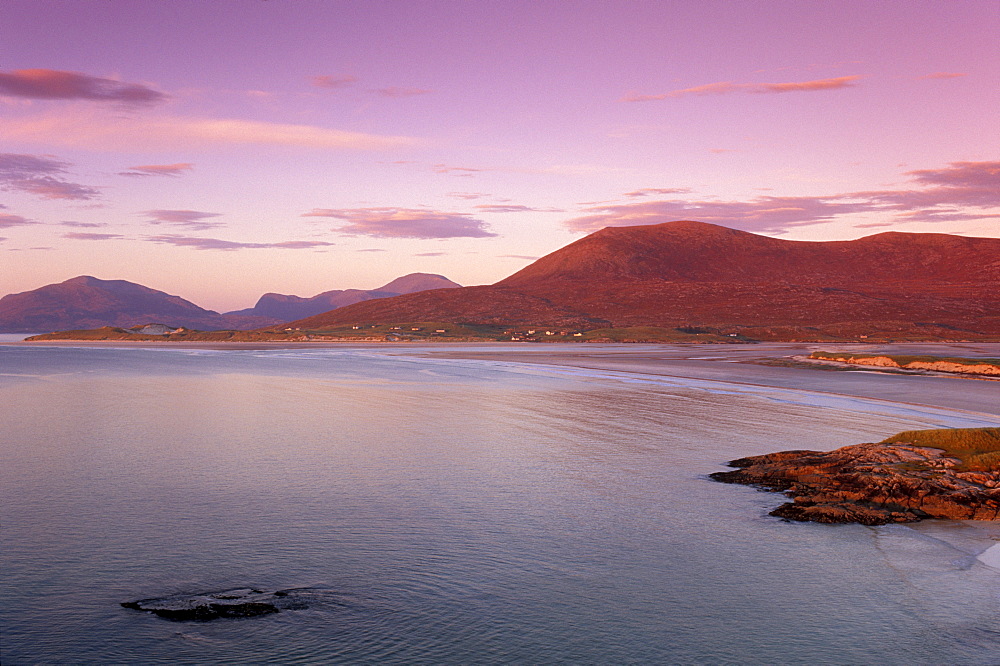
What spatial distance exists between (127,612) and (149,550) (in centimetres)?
371

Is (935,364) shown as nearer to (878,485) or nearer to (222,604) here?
(878,485)

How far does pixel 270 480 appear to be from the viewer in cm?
2355

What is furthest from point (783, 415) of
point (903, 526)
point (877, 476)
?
point (903, 526)

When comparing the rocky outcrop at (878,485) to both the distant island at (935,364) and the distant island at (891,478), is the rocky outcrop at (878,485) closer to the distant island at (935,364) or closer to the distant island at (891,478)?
the distant island at (891,478)

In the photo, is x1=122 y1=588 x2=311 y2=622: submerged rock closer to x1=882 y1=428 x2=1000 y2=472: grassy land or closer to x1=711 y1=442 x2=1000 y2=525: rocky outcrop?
x1=711 y1=442 x2=1000 y2=525: rocky outcrop

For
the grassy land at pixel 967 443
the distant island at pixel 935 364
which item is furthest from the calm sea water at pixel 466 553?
the distant island at pixel 935 364

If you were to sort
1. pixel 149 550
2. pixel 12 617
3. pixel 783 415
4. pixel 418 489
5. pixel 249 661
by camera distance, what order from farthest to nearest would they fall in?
pixel 783 415 → pixel 418 489 → pixel 149 550 → pixel 12 617 → pixel 249 661

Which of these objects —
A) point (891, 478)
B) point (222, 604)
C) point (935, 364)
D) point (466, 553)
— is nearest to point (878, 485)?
point (891, 478)

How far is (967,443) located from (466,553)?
16.6 m

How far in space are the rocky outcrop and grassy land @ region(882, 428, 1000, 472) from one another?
0.98ft

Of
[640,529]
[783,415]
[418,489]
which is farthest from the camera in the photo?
[783,415]

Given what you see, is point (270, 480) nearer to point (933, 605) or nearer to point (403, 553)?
point (403, 553)

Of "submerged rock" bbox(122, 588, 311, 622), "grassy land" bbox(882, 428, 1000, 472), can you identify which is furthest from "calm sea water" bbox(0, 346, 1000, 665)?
"grassy land" bbox(882, 428, 1000, 472)

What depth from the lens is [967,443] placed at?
23312mm
